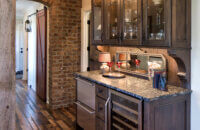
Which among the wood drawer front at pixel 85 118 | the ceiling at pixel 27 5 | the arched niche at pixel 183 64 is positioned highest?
the ceiling at pixel 27 5

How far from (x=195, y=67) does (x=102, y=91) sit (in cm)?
110

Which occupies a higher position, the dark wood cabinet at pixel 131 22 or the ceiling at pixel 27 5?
the ceiling at pixel 27 5

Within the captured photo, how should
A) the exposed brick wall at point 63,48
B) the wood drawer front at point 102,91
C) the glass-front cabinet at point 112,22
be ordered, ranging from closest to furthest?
the wood drawer front at point 102,91 < the glass-front cabinet at point 112,22 < the exposed brick wall at point 63,48

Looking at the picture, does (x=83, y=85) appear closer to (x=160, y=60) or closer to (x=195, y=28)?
(x=160, y=60)

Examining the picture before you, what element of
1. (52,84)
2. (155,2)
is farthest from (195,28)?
(52,84)

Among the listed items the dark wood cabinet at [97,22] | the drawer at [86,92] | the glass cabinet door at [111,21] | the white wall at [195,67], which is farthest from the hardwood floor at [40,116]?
the white wall at [195,67]

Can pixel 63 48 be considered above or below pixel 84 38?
below

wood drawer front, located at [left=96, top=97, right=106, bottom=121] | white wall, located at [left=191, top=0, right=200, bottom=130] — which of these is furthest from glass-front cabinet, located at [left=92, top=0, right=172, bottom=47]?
wood drawer front, located at [left=96, top=97, right=106, bottom=121]

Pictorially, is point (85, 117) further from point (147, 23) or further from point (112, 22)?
point (147, 23)

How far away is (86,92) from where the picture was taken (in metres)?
2.77

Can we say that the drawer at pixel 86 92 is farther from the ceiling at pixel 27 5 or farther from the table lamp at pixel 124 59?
the ceiling at pixel 27 5

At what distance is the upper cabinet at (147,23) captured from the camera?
71.1 inches

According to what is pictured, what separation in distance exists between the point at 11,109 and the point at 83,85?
2038 mm

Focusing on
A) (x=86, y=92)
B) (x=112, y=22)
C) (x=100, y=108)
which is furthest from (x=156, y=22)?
(x=86, y=92)
